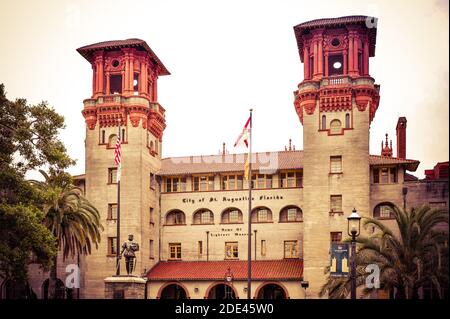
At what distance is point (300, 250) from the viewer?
62.0 m

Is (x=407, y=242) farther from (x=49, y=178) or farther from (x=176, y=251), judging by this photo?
(x=176, y=251)

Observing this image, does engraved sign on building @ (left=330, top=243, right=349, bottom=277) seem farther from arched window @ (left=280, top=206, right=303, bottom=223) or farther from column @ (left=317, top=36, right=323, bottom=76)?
column @ (left=317, top=36, right=323, bottom=76)

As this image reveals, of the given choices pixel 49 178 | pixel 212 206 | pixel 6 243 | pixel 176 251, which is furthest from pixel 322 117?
pixel 6 243

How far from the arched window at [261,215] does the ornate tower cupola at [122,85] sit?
12.3 meters

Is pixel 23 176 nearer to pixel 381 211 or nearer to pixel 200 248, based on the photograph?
pixel 200 248

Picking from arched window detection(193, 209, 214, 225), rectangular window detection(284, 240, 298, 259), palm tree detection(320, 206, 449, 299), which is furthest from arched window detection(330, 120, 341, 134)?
palm tree detection(320, 206, 449, 299)

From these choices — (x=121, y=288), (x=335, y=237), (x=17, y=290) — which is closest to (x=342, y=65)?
(x=335, y=237)

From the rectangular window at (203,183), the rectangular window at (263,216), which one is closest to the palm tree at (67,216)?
the rectangular window at (203,183)

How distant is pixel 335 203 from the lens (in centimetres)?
5859

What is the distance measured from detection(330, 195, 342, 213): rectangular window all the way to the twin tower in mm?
168

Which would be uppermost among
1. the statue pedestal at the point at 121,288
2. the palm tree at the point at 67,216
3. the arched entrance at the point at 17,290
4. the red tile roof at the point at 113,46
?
the red tile roof at the point at 113,46

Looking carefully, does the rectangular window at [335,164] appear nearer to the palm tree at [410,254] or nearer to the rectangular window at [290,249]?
the rectangular window at [290,249]

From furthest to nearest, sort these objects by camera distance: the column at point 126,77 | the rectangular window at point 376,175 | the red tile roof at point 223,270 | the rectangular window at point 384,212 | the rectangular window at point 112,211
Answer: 1. the column at point 126,77
2. the rectangular window at point 112,211
3. the rectangular window at point 376,175
4. the red tile roof at point 223,270
5. the rectangular window at point 384,212

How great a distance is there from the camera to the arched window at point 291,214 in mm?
62938
